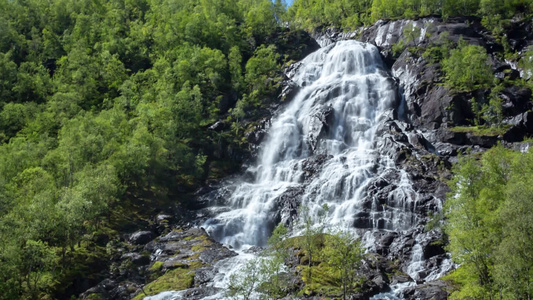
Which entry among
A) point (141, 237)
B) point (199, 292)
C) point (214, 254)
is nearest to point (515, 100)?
point (214, 254)

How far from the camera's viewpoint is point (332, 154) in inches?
2709

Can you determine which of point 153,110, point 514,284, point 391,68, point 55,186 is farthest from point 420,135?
point 55,186

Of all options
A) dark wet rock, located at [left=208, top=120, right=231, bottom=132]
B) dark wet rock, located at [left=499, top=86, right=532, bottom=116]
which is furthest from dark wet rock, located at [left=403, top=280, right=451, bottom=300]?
dark wet rock, located at [left=208, top=120, right=231, bottom=132]

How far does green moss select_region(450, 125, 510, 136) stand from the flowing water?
11982 millimetres

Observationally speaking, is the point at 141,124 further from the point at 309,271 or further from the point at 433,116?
the point at 433,116

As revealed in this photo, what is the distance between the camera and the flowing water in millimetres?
53406

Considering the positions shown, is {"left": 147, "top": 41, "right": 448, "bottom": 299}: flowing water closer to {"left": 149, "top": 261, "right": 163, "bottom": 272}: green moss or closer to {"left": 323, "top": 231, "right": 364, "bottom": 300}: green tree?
{"left": 149, "top": 261, "right": 163, "bottom": 272}: green moss

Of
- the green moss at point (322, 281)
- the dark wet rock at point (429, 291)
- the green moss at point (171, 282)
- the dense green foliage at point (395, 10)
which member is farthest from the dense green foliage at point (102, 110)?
the dark wet rock at point (429, 291)

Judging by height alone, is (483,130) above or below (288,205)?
above

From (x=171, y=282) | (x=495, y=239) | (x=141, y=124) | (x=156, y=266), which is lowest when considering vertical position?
(x=171, y=282)

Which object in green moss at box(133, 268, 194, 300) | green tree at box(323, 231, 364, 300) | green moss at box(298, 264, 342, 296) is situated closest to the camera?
green tree at box(323, 231, 364, 300)

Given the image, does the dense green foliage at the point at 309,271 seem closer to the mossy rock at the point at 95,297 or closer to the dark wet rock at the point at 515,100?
the mossy rock at the point at 95,297

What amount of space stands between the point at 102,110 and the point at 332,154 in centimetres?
4920

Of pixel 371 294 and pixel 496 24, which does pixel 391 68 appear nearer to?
pixel 496 24
